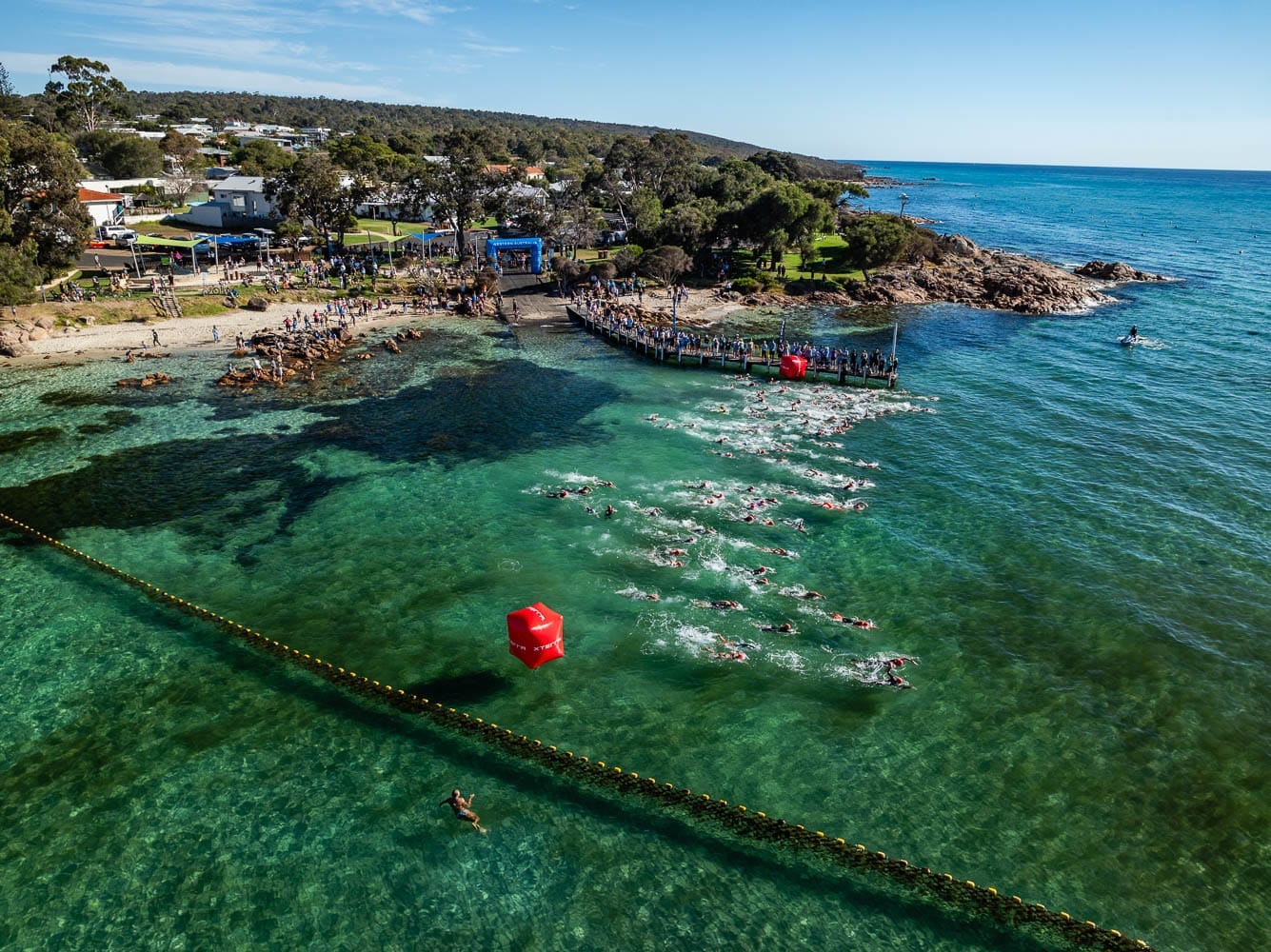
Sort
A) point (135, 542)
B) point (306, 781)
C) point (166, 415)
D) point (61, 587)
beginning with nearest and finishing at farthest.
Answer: point (306, 781)
point (61, 587)
point (135, 542)
point (166, 415)

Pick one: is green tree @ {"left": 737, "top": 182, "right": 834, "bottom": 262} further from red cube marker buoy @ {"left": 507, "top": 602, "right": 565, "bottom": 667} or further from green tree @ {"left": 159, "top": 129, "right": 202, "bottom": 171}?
green tree @ {"left": 159, "top": 129, "right": 202, "bottom": 171}

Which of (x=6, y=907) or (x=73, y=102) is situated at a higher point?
(x=73, y=102)

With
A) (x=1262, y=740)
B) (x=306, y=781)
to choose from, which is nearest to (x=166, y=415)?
(x=306, y=781)

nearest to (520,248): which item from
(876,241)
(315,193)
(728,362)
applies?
(315,193)

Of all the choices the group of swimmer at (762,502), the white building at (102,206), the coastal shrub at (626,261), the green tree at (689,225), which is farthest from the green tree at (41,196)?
the green tree at (689,225)

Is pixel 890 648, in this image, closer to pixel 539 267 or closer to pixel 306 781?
pixel 306 781

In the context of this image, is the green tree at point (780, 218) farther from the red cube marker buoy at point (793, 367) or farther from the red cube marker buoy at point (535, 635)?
the red cube marker buoy at point (535, 635)

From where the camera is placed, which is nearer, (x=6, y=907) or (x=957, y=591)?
(x=6, y=907)

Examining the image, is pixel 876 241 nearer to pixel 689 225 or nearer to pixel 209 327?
pixel 689 225
